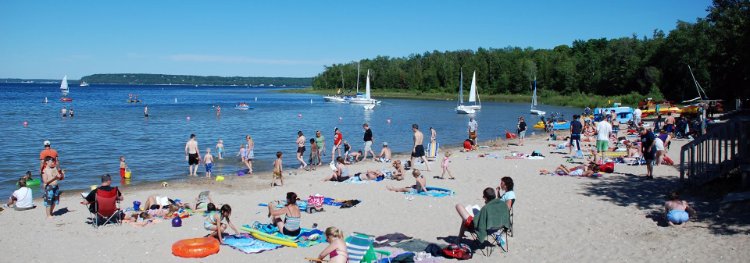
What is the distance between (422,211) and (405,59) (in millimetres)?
155567

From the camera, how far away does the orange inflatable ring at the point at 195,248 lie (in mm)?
9828

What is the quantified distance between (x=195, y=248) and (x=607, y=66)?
93.0 meters

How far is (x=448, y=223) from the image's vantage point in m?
11.9

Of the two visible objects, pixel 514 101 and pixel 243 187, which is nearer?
pixel 243 187

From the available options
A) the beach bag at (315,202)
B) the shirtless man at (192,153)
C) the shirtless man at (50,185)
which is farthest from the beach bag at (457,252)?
the shirtless man at (192,153)

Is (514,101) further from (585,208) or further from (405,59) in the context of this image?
(585,208)

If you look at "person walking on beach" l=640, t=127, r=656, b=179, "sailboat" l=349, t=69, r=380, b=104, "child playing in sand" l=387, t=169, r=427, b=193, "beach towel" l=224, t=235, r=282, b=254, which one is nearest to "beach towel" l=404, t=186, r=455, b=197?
"child playing in sand" l=387, t=169, r=427, b=193

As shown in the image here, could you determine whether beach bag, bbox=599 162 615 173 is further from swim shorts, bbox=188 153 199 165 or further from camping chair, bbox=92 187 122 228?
camping chair, bbox=92 187 122 228

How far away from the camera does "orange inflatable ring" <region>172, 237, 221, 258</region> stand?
32.2ft

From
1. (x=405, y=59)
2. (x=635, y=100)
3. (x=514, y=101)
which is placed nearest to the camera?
(x=635, y=100)

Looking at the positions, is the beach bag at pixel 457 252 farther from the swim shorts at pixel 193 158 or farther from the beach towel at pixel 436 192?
the swim shorts at pixel 193 158

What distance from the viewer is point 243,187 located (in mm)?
Result: 17266

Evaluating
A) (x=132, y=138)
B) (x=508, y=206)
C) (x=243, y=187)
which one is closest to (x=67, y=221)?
(x=243, y=187)

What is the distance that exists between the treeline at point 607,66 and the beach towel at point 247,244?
1387cm
